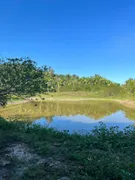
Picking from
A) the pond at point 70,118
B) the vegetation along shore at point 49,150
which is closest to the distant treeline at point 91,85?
the pond at point 70,118

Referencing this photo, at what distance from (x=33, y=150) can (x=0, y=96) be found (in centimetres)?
253

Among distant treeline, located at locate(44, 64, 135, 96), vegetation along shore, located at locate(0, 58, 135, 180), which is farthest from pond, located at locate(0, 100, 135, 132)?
distant treeline, located at locate(44, 64, 135, 96)

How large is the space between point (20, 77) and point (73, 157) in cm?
305

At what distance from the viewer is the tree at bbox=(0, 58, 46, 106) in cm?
711

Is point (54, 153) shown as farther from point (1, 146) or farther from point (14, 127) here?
point (14, 127)

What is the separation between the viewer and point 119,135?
755 cm

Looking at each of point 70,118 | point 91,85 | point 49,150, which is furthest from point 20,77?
point 91,85

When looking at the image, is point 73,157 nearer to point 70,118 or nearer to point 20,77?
point 20,77

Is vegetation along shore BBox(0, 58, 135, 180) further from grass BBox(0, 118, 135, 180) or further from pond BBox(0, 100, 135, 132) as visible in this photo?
pond BBox(0, 100, 135, 132)

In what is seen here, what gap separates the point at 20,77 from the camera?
Answer: 23.6 feet

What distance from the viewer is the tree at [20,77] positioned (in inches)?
280

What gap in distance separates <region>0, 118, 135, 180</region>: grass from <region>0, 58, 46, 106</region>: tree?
4.84 feet

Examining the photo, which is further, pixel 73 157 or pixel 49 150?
pixel 49 150

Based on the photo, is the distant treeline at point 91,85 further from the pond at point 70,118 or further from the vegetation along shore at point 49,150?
the vegetation along shore at point 49,150
